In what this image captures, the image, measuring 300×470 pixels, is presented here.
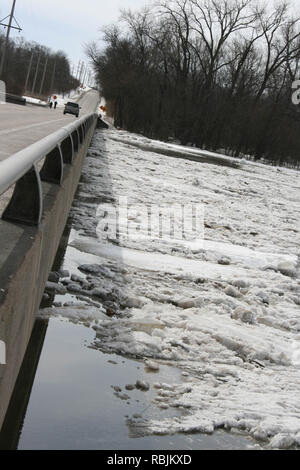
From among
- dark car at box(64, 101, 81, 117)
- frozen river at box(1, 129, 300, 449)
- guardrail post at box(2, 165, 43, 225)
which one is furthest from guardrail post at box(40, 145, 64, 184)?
dark car at box(64, 101, 81, 117)

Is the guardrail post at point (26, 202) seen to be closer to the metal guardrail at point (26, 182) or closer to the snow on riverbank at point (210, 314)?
the metal guardrail at point (26, 182)

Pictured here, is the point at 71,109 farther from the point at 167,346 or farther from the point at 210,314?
the point at 167,346

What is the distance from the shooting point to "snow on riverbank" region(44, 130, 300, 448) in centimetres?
452

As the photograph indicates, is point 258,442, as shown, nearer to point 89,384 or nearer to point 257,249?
point 89,384

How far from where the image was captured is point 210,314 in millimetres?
6598

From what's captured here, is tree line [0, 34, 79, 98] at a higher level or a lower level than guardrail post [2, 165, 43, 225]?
higher

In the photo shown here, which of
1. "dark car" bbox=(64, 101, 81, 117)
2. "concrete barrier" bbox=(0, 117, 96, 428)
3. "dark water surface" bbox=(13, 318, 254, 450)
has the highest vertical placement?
"dark car" bbox=(64, 101, 81, 117)

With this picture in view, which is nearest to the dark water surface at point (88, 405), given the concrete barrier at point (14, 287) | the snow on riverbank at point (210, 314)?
the snow on riverbank at point (210, 314)

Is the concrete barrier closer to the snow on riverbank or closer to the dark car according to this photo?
the snow on riverbank

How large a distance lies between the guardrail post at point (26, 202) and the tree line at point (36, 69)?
289ft

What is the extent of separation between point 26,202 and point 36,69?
9704 cm

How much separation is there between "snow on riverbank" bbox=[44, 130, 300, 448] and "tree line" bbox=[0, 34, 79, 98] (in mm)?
82711

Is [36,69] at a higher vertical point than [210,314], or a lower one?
higher

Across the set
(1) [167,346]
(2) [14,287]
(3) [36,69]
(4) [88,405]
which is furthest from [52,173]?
(3) [36,69]
